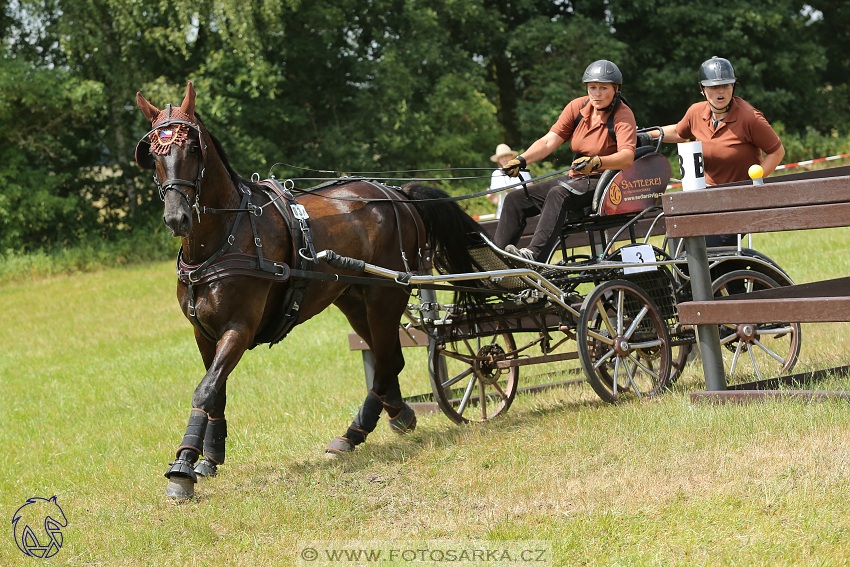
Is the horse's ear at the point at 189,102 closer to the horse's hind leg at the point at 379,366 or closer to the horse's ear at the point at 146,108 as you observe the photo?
the horse's ear at the point at 146,108

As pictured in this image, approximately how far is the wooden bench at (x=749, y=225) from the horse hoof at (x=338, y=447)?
2.30 m

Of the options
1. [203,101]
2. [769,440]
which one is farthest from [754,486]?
[203,101]

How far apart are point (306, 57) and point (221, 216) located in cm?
2073

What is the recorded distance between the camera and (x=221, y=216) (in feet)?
16.2

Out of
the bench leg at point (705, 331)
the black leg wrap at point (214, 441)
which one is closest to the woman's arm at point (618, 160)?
the bench leg at point (705, 331)

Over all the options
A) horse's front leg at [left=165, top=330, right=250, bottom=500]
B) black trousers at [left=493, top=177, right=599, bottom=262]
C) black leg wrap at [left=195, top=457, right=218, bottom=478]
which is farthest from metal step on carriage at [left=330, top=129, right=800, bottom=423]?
black leg wrap at [left=195, top=457, right=218, bottom=478]

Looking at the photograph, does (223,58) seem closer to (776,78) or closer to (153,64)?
(153,64)

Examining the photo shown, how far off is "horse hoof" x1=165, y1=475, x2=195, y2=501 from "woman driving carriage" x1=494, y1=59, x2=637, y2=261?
8.45 ft

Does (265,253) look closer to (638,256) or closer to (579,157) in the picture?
(579,157)

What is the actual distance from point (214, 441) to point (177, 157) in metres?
1.69

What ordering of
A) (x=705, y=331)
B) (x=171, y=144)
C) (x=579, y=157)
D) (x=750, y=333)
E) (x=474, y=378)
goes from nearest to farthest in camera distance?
(x=171, y=144) → (x=705, y=331) → (x=750, y=333) → (x=579, y=157) → (x=474, y=378)

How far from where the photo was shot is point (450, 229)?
6.24 meters

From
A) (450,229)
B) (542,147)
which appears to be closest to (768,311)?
(542,147)

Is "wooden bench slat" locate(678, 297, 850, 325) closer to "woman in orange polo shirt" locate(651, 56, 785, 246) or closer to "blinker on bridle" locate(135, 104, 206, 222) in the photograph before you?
"woman in orange polo shirt" locate(651, 56, 785, 246)
